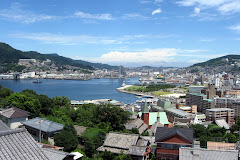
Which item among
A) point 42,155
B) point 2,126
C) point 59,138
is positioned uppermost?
point 42,155

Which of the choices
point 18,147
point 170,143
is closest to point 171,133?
point 170,143

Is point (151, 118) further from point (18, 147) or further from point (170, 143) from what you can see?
point (18, 147)

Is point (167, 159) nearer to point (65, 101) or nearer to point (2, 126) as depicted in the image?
point (2, 126)

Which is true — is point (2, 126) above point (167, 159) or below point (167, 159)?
A: above

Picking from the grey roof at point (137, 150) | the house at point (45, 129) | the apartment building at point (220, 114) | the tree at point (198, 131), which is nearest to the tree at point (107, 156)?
the grey roof at point (137, 150)

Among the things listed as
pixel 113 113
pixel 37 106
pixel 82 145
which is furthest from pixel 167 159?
pixel 37 106

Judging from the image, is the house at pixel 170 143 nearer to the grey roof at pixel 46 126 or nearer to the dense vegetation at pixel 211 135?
the dense vegetation at pixel 211 135

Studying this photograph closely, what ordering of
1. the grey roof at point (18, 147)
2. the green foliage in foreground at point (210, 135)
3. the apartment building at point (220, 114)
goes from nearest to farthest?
the grey roof at point (18, 147) < the green foliage in foreground at point (210, 135) < the apartment building at point (220, 114)
